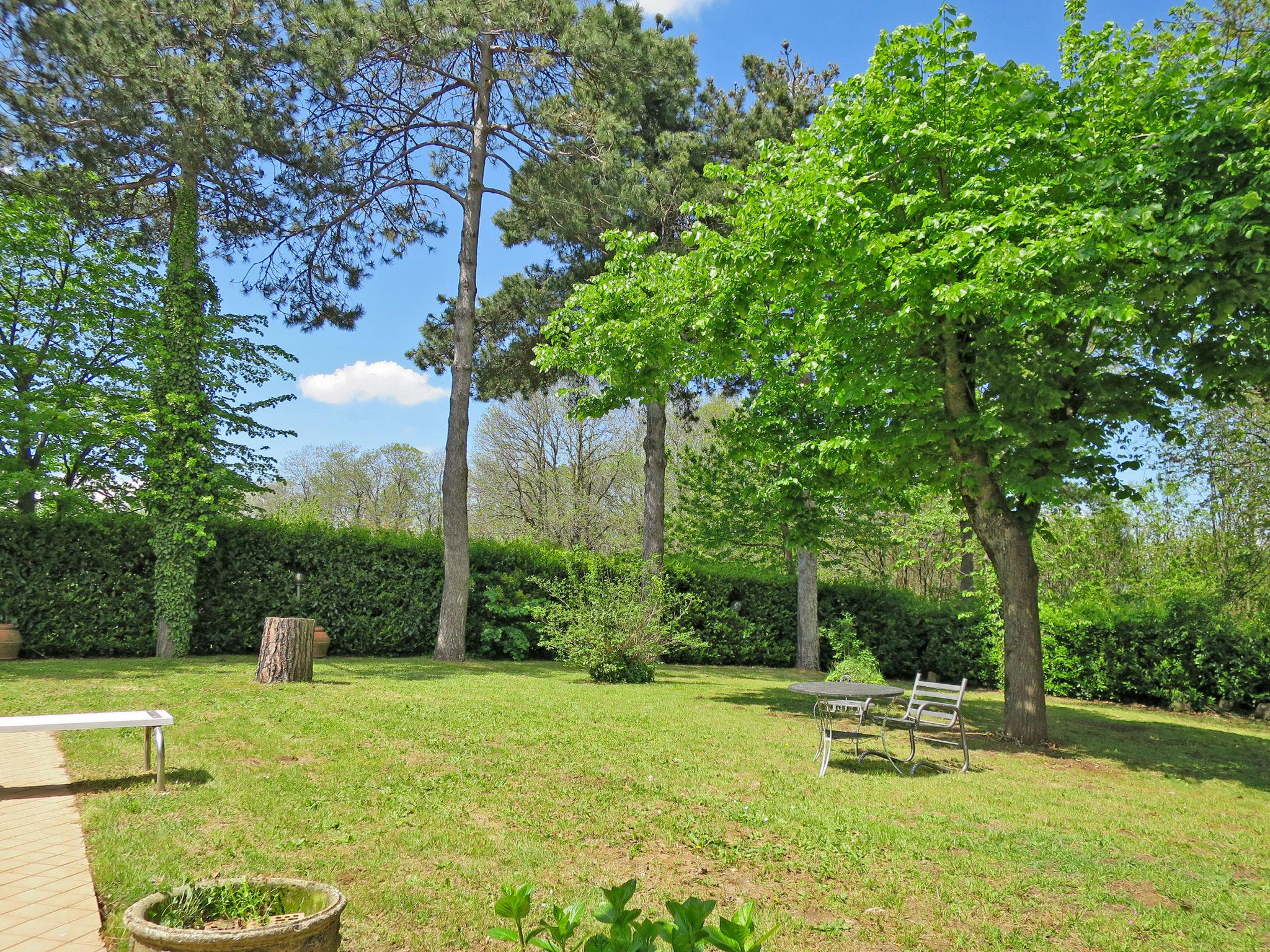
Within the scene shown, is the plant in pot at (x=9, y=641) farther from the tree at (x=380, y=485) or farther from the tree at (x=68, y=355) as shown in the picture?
the tree at (x=380, y=485)

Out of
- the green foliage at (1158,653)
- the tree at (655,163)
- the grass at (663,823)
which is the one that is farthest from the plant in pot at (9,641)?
the green foliage at (1158,653)

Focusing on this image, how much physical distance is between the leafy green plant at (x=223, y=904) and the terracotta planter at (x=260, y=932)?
0.03 metres

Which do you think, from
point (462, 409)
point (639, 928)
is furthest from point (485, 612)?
point (639, 928)

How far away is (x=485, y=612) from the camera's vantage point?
57.7 ft

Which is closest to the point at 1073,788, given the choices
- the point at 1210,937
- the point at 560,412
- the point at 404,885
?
the point at 1210,937

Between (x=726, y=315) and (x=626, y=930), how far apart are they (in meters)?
8.96

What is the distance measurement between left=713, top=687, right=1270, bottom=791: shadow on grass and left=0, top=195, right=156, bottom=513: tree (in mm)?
13448

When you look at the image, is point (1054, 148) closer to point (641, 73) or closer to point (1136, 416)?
point (1136, 416)

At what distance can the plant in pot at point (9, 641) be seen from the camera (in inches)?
493

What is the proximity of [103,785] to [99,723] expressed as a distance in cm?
45

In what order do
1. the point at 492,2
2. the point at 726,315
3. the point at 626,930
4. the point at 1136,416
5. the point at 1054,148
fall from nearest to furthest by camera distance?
the point at 626,930, the point at 1054,148, the point at 1136,416, the point at 726,315, the point at 492,2

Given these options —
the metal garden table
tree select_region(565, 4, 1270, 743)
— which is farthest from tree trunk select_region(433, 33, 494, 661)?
the metal garden table

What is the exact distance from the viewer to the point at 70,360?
16156 millimetres

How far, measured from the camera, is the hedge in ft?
44.3
